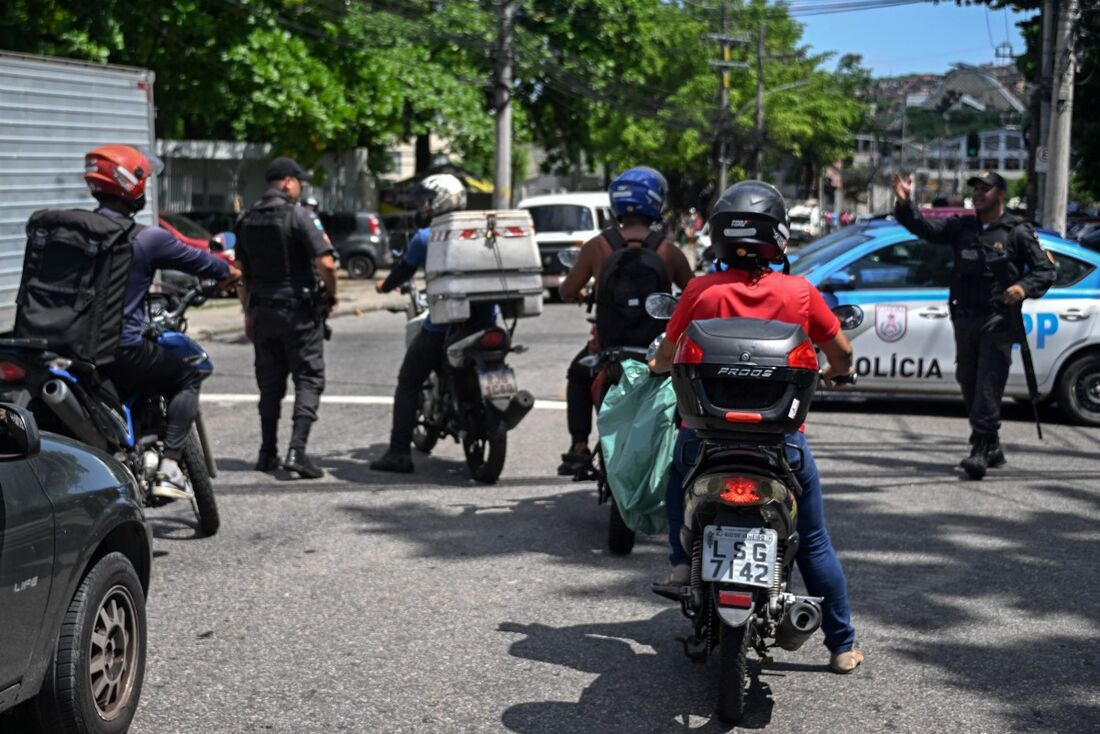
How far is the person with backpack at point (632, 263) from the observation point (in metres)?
6.86

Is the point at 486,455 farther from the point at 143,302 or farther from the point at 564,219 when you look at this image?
the point at 564,219

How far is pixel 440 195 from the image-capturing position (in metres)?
8.87

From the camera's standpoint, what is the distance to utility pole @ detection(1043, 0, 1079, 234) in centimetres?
1833

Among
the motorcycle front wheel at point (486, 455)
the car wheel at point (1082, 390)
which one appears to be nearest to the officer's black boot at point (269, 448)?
the motorcycle front wheel at point (486, 455)

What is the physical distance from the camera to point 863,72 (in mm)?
97750

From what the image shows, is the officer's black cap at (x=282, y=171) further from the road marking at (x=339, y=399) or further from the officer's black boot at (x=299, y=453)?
the road marking at (x=339, y=399)

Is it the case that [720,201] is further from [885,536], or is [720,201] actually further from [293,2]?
[293,2]

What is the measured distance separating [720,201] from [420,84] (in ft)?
95.2

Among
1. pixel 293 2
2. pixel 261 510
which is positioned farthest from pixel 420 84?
pixel 261 510

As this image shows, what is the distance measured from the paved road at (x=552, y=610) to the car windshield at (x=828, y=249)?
7.18ft

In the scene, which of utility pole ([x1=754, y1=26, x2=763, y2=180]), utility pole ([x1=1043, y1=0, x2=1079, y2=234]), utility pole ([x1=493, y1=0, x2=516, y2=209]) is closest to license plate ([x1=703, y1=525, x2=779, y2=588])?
utility pole ([x1=1043, y1=0, x2=1079, y2=234])

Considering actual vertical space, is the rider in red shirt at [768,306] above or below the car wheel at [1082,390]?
above

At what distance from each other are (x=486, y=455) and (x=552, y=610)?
2.86 m

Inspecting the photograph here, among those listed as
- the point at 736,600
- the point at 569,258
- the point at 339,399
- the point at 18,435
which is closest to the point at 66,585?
the point at 18,435
